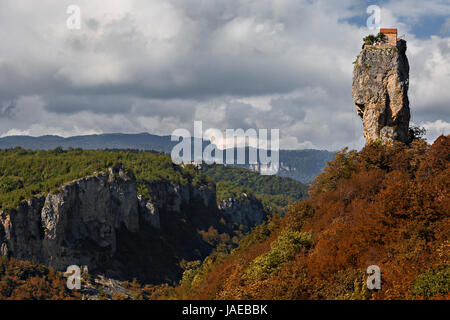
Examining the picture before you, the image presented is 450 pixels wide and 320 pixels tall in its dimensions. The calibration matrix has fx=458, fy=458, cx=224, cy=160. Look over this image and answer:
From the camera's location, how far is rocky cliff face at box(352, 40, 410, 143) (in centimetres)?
4897

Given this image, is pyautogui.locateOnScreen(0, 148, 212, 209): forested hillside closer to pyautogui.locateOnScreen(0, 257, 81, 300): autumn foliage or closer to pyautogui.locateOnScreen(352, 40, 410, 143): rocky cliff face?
pyautogui.locateOnScreen(0, 257, 81, 300): autumn foliage

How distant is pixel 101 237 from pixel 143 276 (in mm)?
17024

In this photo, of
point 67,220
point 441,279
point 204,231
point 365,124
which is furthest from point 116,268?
point 441,279

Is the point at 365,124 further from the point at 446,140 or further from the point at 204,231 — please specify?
the point at 204,231

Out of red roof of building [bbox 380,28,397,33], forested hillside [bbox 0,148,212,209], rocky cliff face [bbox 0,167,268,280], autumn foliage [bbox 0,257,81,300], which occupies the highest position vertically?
red roof of building [bbox 380,28,397,33]

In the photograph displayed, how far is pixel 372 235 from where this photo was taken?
3297 cm

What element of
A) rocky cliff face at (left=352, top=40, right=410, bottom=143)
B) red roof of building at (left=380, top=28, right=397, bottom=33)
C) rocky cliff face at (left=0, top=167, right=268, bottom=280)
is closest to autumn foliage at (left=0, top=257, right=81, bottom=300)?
rocky cliff face at (left=0, top=167, right=268, bottom=280)

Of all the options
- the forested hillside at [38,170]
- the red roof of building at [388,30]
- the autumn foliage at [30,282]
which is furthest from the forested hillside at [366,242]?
the forested hillside at [38,170]

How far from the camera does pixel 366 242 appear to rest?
3259 centimetres

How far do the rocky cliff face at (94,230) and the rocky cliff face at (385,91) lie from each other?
83605 millimetres

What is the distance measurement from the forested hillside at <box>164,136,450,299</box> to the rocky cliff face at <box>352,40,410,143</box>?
3025mm

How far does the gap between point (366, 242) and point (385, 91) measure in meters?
22.6

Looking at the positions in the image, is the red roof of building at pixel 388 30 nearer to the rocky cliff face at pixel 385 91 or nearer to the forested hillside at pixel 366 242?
the rocky cliff face at pixel 385 91
